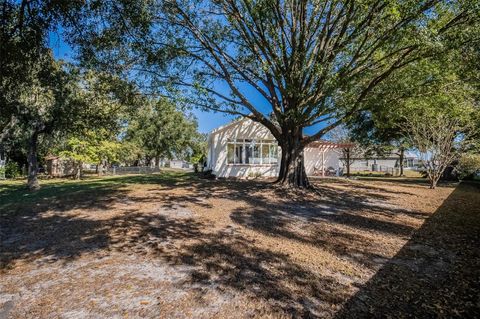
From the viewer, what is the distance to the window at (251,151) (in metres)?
19.2

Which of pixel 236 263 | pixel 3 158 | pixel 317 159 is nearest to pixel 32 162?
pixel 236 263

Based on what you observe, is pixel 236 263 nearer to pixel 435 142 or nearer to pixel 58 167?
pixel 435 142

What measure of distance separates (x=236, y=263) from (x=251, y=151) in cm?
1536

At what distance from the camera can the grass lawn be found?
324 centimetres

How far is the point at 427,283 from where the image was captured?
12.6ft

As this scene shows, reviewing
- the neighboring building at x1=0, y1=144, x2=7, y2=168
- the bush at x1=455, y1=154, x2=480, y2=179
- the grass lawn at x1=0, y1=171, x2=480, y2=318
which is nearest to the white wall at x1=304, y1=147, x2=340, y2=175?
the bush at x1=455, y1=154, x2=480, y2=179

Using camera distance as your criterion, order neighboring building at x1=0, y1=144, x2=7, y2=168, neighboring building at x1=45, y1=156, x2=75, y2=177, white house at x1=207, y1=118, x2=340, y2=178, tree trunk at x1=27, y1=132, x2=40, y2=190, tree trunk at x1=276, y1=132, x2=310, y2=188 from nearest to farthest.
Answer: tree trunk at x1=276, y1=132, x2=310, y2=188
tree trunk at x1=27, y1=132, x2=40, y2=190
white house at x1=207, y1=118, x2=340, y2=178
neighboring building at x1=45, y1=156, x2=75, y2=177
neighboring building at x1=0, y1=144, x2=7, y2=168

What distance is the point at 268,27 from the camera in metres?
10.8

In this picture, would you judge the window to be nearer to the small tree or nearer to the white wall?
the white wall

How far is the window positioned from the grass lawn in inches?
417

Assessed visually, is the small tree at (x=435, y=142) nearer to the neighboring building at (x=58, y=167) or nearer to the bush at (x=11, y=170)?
the neighboring building at (x=58, y=167)

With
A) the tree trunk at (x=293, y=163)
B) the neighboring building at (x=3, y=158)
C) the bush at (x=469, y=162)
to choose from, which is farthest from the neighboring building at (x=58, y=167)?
the bush at (x=469, y=162)

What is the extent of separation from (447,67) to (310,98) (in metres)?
4.68

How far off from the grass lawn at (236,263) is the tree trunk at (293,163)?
3.75 m
